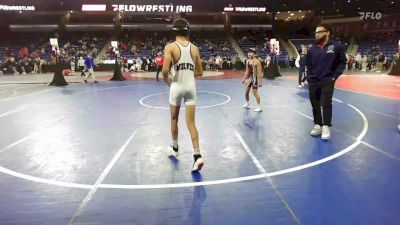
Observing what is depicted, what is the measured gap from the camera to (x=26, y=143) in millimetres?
6883

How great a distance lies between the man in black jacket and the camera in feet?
21.6

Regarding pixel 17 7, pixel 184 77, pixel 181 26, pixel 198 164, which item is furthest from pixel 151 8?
pixel 198 164

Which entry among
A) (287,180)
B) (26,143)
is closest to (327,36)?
(287,180)

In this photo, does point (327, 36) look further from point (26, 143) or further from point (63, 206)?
point (26, 143)

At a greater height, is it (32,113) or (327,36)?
(327,36)

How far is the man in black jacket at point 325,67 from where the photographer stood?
658 cm

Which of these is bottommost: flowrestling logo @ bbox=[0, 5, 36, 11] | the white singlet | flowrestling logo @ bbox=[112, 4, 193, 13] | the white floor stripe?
the white floor stripe

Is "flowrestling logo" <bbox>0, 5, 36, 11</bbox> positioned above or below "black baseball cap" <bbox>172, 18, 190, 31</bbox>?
above

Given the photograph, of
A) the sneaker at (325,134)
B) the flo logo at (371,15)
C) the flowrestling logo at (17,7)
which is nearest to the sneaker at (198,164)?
the sneaker at (325,134)

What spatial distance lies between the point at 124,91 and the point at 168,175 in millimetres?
10538

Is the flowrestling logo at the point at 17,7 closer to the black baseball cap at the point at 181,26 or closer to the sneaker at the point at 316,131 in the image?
the black baseball cap at the point at 181,26

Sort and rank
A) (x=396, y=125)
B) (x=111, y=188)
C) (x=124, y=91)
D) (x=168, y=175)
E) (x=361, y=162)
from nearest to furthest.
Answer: (x=111, y=188) < (x=168, y=175) < (x=361, y=162) < (x=396, y=125) < (x=124, y=91)

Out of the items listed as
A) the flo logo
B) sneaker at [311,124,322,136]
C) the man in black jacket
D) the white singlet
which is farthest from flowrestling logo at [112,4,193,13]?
the white singlet

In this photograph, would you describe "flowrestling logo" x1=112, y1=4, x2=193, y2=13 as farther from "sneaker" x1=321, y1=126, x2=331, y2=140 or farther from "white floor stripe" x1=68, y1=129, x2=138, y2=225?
"sneaker" x1=321, y1=126, x2=331, y2=140
